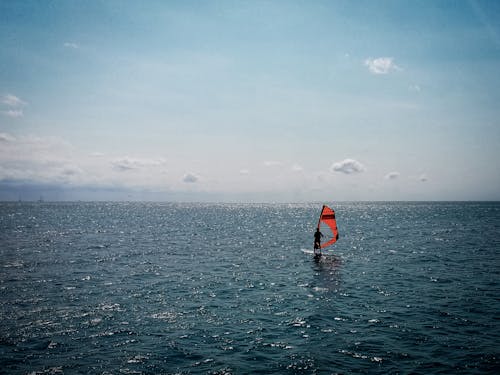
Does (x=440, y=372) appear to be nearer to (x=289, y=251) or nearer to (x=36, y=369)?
(x=36, y=369)

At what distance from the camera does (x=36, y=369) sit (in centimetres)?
1697

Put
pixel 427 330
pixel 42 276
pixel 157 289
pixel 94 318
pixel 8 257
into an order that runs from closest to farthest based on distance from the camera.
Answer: pixel 427 330, pixel 94 318, pixel 157 289, pixel 42 276, pixel 8 257

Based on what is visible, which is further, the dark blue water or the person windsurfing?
the person windsurfing

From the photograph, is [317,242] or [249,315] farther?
[317,242]

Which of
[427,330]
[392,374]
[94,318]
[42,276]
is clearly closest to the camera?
[392,374]

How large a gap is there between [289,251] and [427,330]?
35.5 m

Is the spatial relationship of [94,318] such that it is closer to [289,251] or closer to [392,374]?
[392,374]

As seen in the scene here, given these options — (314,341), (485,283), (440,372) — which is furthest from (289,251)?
(440,372)

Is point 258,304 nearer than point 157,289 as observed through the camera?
Yes

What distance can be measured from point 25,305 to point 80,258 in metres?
22.9

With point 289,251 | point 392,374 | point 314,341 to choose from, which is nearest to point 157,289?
point 314,341

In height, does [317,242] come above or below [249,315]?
above

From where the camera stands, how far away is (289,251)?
57.2 m

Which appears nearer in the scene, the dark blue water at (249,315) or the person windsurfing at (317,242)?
the dark blue water at (249,315)
